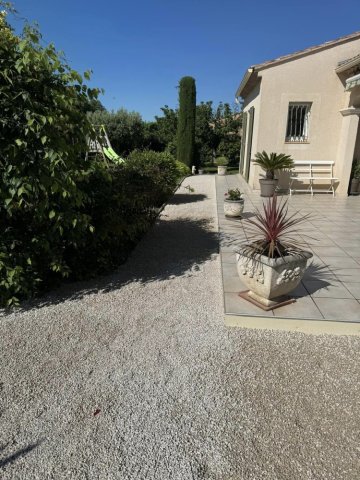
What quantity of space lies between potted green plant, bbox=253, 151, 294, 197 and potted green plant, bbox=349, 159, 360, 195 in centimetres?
218

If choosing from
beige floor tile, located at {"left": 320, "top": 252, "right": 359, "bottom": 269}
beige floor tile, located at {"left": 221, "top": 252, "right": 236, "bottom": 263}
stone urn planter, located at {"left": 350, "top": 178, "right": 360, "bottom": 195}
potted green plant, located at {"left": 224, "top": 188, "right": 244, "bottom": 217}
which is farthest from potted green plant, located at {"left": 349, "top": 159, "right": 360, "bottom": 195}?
beige floor tile, located at {"left": 221, "top": 252, "right": 236, "bottom": 263}

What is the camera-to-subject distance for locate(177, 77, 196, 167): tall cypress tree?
706 inches

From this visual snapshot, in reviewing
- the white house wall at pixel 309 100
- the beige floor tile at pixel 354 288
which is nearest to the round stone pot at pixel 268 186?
the white house wall at pixel 309 100

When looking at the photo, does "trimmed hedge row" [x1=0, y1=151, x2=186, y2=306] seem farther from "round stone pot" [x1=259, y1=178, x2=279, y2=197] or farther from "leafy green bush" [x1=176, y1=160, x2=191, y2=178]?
"leafy green bush" [x1=176, y1=160, x2=191, y2=178]

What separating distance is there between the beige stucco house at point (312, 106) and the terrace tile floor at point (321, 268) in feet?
8.28

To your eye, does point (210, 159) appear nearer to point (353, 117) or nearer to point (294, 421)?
point (353, 117)

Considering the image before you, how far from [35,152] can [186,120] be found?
16518mm

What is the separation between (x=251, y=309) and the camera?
3.39 m

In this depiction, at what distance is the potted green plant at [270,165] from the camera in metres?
9.84

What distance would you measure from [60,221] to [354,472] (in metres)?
3.20

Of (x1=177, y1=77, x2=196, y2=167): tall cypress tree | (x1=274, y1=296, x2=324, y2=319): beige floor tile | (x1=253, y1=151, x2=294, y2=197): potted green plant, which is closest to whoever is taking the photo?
(x1=274, y1=296, x2=324, y2=319): beige floor tile

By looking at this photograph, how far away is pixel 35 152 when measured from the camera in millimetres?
3025

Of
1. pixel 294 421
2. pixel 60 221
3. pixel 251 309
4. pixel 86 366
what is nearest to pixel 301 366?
pixel 294 421

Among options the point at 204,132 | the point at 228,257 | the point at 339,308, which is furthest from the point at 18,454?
the point at 204,132
